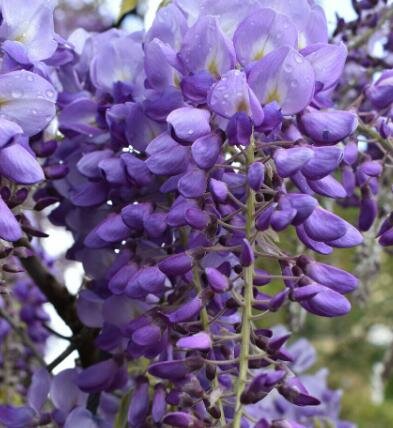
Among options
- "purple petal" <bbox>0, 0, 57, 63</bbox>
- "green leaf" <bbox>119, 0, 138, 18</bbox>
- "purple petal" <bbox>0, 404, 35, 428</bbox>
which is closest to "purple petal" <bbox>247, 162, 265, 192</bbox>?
"purple petal" <bbox>0, 0, 57, 63</bbox>

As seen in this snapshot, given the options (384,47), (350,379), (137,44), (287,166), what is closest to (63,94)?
(137,44)

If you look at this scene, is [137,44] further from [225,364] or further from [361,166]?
[225,364]

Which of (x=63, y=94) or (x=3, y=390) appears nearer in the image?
(x=63, y=94)

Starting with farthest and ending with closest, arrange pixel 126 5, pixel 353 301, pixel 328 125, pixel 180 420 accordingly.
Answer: pixel 353 301 < pixel 126 5 < pixel 328 125 < pixel 180 420

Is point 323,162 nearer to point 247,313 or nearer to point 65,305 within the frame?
point 247,313

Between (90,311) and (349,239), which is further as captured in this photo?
(90,311)

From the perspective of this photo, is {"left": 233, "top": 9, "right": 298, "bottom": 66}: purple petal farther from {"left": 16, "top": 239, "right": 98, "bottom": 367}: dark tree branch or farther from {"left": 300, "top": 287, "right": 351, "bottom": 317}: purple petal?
{"left": 16, "top": 239, "right": 98, "bottom": 367}: dark tree branch

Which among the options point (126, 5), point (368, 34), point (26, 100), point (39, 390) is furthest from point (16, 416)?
point (368, 34)
